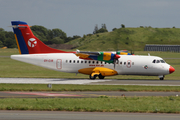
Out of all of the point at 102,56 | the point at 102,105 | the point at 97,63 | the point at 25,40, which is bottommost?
the point at 102,105

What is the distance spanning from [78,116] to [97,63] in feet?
75.6

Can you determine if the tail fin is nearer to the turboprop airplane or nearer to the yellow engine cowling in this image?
the turboprop airplane

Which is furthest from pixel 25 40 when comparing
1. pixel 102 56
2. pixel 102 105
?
A: pixel 102 105

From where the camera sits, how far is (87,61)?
38.4 meters

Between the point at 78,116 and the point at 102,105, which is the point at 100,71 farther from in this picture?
the point at 78,116

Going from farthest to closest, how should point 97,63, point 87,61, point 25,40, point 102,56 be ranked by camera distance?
point 25,40, point 87,61, point 97,63, point 102,56

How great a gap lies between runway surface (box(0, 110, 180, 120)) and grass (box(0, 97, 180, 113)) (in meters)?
0.86

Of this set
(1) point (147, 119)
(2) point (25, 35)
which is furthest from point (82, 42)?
(1) point (147, 119)

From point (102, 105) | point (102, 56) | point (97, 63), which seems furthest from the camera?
point (97, 63)

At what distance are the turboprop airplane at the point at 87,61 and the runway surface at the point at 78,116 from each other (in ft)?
67.9

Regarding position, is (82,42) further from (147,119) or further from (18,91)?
(147,119)

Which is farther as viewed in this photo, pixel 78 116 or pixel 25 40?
pixel 25 40

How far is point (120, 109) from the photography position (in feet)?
56.9

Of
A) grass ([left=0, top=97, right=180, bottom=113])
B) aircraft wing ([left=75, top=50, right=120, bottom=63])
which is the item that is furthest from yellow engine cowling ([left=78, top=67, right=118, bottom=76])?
grass ([left=0, top=97, right=180, bottom=113])
